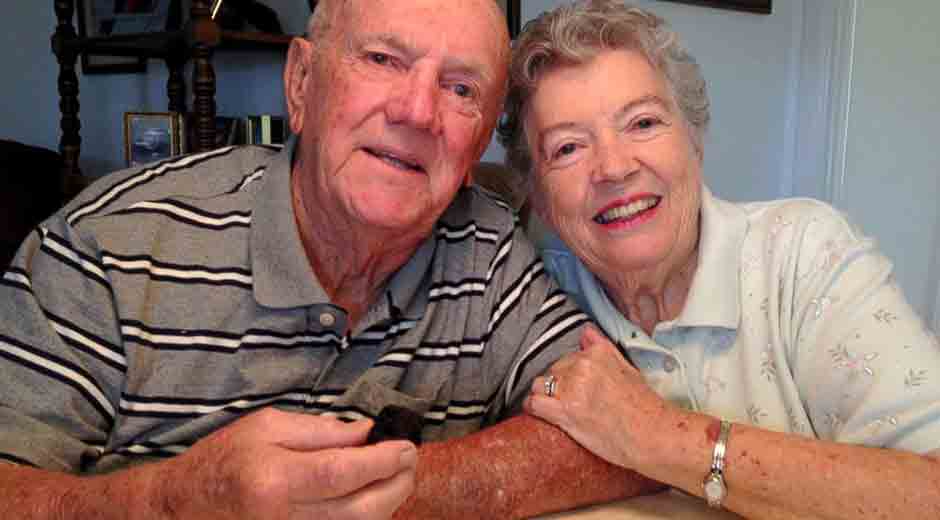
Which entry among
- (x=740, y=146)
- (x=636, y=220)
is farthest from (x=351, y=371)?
(x=740, y=146)

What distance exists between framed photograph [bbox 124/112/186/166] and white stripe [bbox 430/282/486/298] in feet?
5.25

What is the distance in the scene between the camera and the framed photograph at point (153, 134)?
8.27ft

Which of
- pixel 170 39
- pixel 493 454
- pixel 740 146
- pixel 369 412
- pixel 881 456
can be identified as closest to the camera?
pixel 881 456

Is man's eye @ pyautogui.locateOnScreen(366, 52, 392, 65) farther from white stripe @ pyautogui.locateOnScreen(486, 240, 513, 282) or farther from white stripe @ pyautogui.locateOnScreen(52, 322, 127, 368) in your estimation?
white stripe @ pyautogui.locateOnScreen(52, 322, 127, 368)

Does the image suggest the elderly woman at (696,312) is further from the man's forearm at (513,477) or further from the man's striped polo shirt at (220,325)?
the man's striped polo shirt at (220,325)

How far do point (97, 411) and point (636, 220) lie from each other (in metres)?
0.82

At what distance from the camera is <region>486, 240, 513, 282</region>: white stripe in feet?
4.21

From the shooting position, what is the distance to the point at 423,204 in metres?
1.16

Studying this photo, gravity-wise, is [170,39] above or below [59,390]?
above

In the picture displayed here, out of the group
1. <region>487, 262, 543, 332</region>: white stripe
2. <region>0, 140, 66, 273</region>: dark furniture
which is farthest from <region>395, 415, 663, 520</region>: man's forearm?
<region>0, 140, 66, 273</region>: dark furniture

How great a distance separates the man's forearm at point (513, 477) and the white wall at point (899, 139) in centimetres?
216

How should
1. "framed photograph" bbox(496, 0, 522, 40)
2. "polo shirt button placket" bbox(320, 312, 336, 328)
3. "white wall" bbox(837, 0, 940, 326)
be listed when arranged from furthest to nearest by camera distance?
1. "white wall" bbox(837, 0, 940, 326)
2. "framed photograph" bbox(496, 0, 522, 40)
3. "polo shirt button placket" bbox(320, 312, 336, 328)

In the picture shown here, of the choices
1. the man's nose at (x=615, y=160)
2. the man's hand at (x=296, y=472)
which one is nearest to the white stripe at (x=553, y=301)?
the man's nose at (x=615, y=160)

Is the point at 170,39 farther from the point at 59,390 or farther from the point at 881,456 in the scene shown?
the point at 881,456
